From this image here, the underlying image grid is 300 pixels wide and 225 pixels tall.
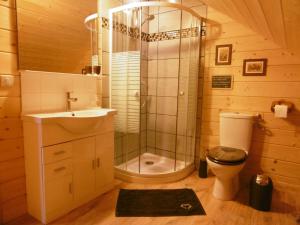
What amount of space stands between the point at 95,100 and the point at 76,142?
0.68 meters

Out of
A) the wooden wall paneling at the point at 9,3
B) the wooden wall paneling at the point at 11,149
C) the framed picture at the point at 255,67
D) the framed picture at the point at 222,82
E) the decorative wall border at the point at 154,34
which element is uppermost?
the decorative wall border at the point at 154,34

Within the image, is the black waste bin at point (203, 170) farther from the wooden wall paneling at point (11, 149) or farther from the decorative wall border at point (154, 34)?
the wooden wall paneling at point (11, 149)

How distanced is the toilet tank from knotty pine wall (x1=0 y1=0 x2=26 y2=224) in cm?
210

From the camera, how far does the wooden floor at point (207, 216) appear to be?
1.79m

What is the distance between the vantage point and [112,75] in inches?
99.9

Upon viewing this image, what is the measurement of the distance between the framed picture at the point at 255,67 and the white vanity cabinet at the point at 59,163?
68.0 inches

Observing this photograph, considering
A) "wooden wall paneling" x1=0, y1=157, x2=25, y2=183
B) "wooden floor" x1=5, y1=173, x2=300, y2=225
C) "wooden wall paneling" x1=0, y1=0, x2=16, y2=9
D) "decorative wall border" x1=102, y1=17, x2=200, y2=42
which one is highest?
"decorative wall border" x1=102, y1=17, x2=200, y2=42

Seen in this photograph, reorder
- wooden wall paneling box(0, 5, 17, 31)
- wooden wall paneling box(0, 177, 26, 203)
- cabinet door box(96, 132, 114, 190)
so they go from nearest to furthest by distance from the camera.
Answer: wooden wall paneling box(0, 5, 17, 31) < wooden wall paneling box(0, 177, 26, 203) < cabinet door box(96, 132, 114, 190)

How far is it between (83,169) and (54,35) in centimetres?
133

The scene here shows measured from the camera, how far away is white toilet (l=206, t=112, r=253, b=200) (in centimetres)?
204

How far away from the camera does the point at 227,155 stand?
2111 millimetres

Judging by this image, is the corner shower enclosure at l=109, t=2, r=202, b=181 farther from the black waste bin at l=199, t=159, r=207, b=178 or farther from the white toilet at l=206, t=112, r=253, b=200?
the white toilet at l=206, t=112, r=253, b=200

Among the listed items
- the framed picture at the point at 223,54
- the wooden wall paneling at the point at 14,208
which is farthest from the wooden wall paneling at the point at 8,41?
the framed picture at the point at 223,54

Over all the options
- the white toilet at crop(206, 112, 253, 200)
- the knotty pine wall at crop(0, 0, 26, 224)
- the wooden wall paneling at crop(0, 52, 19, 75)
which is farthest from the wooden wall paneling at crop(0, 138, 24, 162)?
the white toilet at crop(206, 112, 253, 200)
